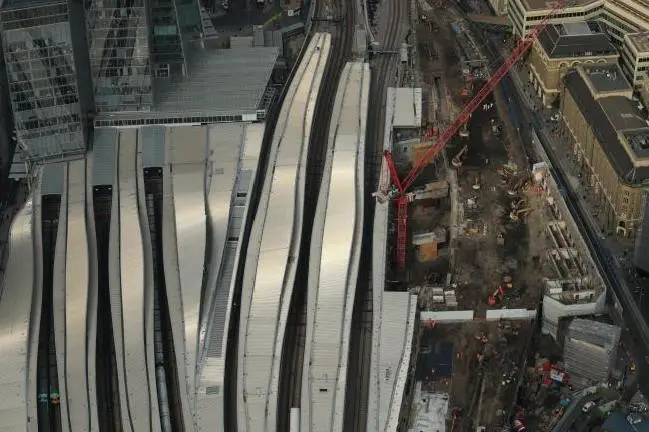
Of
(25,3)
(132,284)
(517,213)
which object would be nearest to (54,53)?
(25,3)

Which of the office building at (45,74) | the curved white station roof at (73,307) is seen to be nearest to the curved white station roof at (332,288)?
the curved white station roof at (73,307)

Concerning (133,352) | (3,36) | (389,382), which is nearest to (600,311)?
(389,382)

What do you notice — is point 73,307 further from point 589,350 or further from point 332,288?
point 589,350

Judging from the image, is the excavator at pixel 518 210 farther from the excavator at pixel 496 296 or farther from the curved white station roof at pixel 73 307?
the curved white station roof at pixel 73 307

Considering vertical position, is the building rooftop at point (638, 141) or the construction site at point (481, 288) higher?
the building rooftop at point (638, 141)

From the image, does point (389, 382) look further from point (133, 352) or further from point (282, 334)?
point (133, 352)

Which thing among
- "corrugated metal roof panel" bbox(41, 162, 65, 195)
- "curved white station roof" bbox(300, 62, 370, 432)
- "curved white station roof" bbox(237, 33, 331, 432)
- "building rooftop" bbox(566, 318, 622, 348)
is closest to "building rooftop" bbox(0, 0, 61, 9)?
"corrugated metal roof panel" bbox(41, 162, 65, 195)

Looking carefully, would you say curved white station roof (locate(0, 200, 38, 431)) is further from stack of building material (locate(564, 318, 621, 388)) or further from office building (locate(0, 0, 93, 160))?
stack of building material (locate(564, 318, 621, 388))
